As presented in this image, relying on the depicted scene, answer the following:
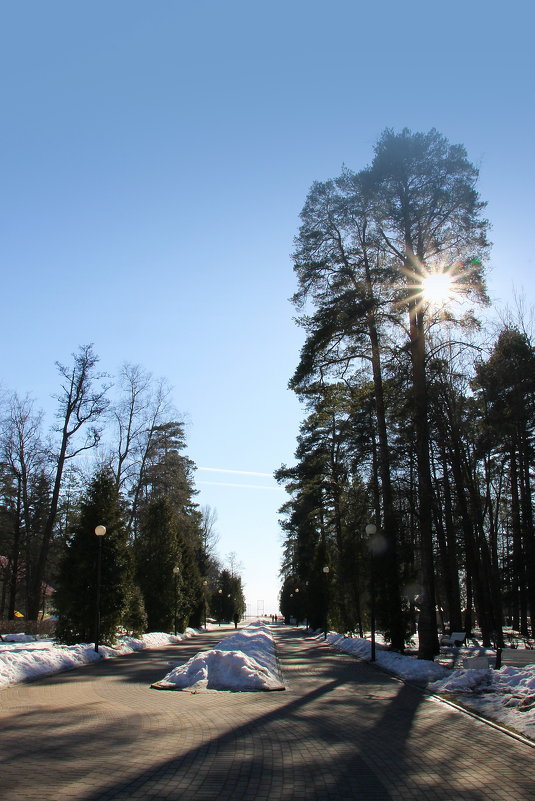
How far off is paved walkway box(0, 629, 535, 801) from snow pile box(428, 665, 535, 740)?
51cm

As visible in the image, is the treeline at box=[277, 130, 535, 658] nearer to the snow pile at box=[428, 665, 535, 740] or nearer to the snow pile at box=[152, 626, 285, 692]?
the snow pile at box=[428, 665, 535, 740]

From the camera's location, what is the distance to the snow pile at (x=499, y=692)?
28.2 feet

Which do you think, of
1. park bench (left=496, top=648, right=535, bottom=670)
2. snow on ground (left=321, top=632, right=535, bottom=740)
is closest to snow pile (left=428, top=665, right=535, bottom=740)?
snow on ground (left=321, top=632, right=535, bottom=740)

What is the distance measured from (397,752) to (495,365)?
43.6 ft

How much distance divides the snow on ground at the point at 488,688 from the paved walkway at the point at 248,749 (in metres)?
0.52

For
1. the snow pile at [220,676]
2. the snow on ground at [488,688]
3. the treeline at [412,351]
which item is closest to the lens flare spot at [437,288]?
the treeline at [412,351]

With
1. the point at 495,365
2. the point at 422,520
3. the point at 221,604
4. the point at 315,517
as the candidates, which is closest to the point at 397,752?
the point at 422,520

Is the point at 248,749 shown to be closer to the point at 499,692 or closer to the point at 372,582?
the point at 499,692

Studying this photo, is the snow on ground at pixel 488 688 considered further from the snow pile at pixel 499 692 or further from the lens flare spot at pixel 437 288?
the lens flare spot at pixel 437 288

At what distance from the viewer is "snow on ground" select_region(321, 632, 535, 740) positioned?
8750 mm

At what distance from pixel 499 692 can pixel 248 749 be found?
20.6 feet

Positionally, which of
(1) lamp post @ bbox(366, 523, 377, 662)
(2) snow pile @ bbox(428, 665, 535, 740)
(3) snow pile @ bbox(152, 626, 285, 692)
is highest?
(1) lamp post @ bbox(366, 523, 377, 662)

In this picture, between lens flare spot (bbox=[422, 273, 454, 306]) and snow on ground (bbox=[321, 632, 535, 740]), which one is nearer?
snow on ground (bbox=[321, 632, 535, 740])

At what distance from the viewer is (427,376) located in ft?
64.9
